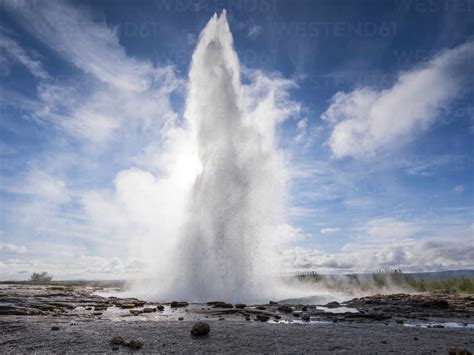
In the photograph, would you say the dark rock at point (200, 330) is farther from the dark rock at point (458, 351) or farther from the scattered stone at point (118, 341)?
the dark rock at point (458, 351)

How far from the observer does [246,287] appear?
32.1 m

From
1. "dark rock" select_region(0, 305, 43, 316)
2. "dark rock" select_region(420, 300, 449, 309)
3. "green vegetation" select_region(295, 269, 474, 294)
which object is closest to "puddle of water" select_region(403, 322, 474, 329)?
"dark rock" select_region(420, 300, 449, 309)

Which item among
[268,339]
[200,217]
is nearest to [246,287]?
[200,217]

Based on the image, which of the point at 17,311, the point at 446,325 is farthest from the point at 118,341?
the point at 446,325

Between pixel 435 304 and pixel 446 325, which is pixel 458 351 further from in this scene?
pixel 435 304

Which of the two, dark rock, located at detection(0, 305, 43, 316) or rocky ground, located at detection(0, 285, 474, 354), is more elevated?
dark rock, located at detection(0, 305, 43, 316)

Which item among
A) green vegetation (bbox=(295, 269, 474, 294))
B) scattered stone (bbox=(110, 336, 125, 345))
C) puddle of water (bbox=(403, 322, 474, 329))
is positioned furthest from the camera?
green vegetation (bbox=(295, 269, 474, 294))

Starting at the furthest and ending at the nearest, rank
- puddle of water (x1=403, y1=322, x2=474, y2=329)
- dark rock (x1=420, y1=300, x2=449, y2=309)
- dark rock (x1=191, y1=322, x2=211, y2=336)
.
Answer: dark rock (x1=420, y1=300, x2=449, y2=309) < puddle of water (x1=403, y1=322, x2=474, y2=329) < dark rock (x1=191, y1=322, x2=211, y2=336)

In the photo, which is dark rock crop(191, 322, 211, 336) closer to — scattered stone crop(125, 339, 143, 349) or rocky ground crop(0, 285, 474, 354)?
rocky ground crop(0, 285, 474, 354)

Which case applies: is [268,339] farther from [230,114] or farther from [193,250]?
[230,114]

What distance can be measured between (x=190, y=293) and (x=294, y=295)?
12382 mm

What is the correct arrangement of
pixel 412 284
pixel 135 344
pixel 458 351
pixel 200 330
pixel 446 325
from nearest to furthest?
1. pixel 458 351
2. pixel 135 344
3. pixel 200 330
4. pixel 446 325
5. pixel 412 284

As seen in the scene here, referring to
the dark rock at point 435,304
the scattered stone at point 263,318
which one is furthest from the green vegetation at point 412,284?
the scattered stone at point 263,318

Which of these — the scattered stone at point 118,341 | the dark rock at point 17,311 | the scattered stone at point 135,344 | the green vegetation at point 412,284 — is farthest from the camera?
the green vegetation at point 412,284
